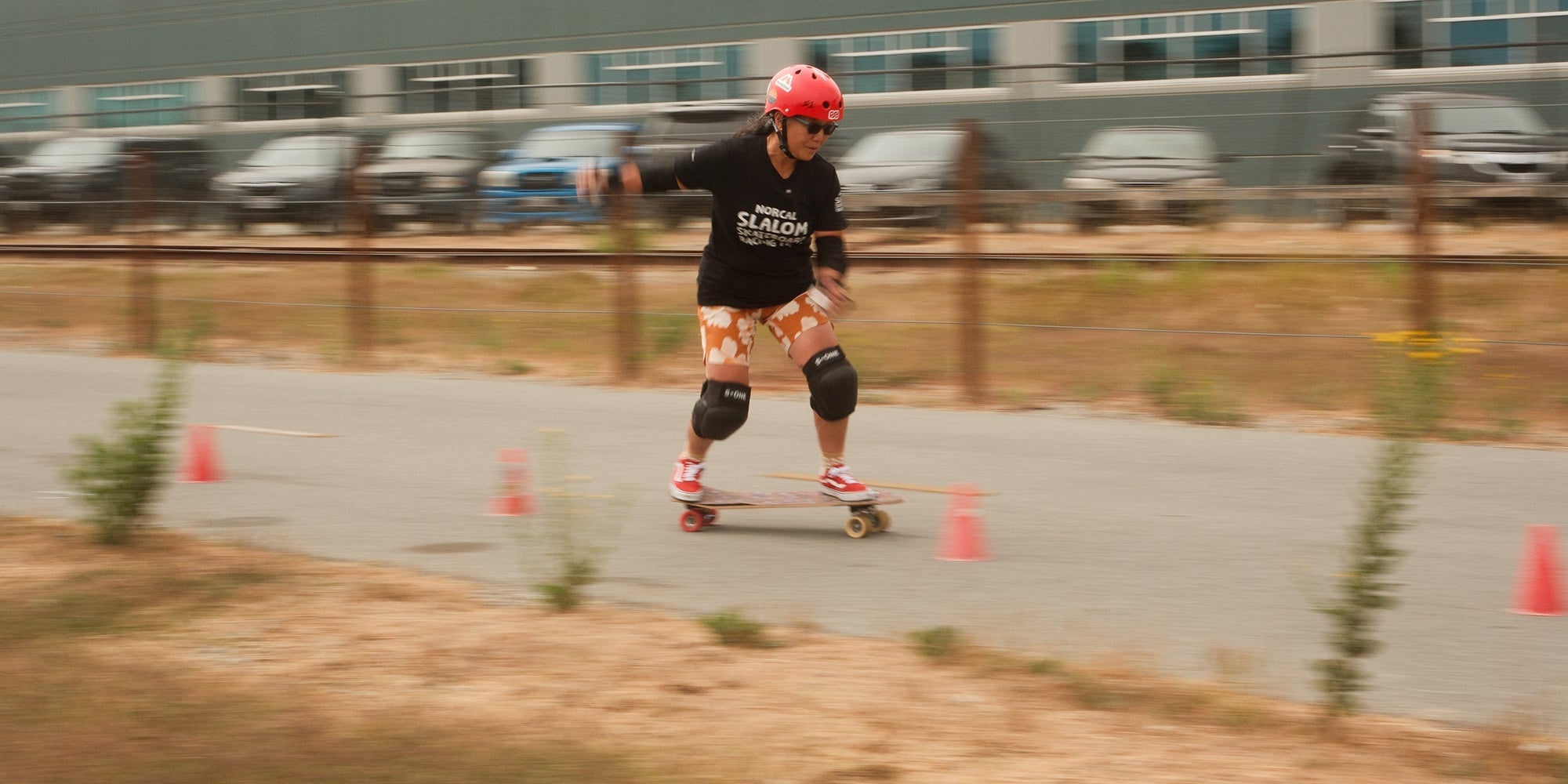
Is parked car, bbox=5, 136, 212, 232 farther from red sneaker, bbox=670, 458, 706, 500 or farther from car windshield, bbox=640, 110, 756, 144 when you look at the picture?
red sneaker, bbox=670, 458, 706, 500

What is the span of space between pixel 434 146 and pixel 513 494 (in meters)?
13.9

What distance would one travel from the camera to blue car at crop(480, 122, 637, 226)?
1769 centimetres

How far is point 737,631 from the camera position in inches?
207

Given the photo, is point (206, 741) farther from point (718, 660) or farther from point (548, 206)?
point (548, 206)

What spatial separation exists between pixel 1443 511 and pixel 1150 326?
23.2 ft

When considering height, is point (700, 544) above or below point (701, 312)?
below

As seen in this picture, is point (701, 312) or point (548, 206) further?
point (548, 206)

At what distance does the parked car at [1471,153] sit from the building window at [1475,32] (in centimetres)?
45

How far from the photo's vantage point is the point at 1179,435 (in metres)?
9.88

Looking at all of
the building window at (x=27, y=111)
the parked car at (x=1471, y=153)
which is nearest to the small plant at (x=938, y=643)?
the parked car at (x=1471, y=153)

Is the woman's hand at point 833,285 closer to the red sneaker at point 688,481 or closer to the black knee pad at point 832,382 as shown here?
the black knee pad at point 832,382

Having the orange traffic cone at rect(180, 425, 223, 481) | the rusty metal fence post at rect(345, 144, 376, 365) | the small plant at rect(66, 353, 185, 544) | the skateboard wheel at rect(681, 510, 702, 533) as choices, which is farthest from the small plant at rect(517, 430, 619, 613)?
the rusty metal fence post at rect(345, 144, 376, 365)

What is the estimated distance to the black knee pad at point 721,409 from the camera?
280 inches

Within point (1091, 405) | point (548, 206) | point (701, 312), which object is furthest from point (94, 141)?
point (701, 312)
